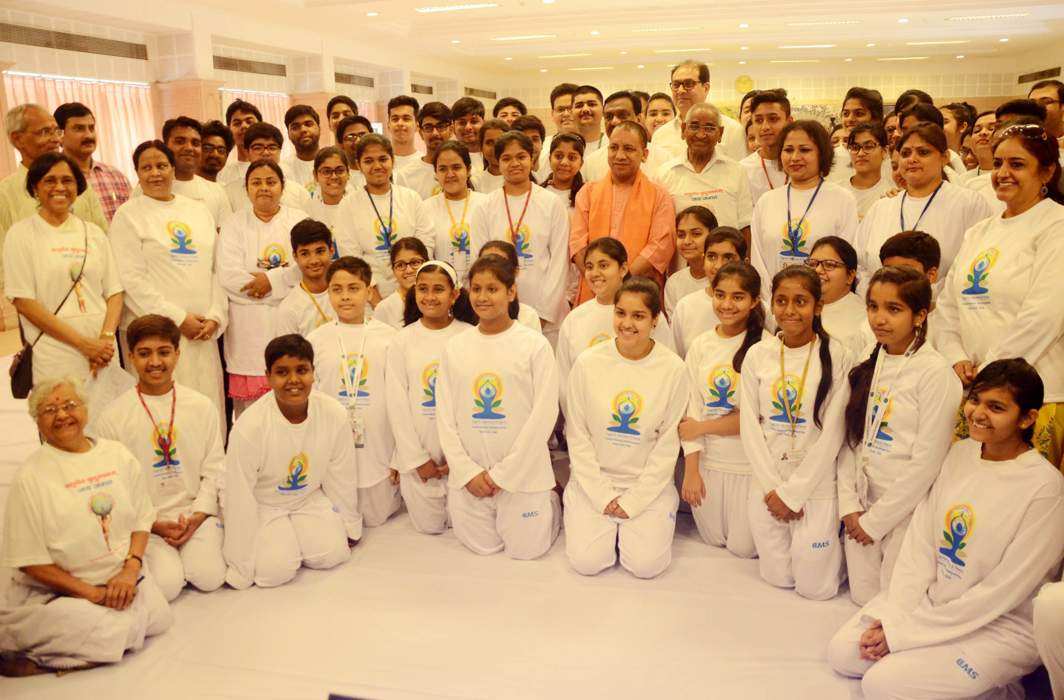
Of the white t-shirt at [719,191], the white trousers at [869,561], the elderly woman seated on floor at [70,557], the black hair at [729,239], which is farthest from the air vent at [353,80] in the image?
the white trousers at [869,561]

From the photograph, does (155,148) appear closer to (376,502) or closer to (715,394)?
(376,502)

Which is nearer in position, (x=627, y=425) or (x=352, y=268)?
(x=627, y=425)

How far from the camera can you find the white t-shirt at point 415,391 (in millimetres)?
4129

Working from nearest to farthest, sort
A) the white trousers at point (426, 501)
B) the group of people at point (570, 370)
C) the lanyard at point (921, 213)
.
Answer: the group of people at point (570, 370) < the lanyard at point (921, 213) < the white trousers at point (426, 501)

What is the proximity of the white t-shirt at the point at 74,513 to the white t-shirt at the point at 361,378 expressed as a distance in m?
1.18

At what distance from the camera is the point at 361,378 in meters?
4.21

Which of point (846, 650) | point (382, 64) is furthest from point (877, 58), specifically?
point (846, 650)

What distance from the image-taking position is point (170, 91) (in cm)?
1141

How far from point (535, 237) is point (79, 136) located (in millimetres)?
2698

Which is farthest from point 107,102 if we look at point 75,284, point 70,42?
point 75,284

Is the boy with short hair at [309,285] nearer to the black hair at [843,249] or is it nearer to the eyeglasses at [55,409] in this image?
the eyeglasses at [55,409]

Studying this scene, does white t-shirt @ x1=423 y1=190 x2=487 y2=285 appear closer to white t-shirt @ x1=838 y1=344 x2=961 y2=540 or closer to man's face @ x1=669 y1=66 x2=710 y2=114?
man's face @ x1=669 y1=66 x2=710 y2=114

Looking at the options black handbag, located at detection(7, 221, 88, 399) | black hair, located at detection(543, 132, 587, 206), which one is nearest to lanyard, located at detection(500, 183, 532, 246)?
black hair, located at detection(543, 132, 587, 206)

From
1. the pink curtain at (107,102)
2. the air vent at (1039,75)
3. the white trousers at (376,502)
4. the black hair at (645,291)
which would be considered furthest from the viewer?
the air vent at (1039,75)
